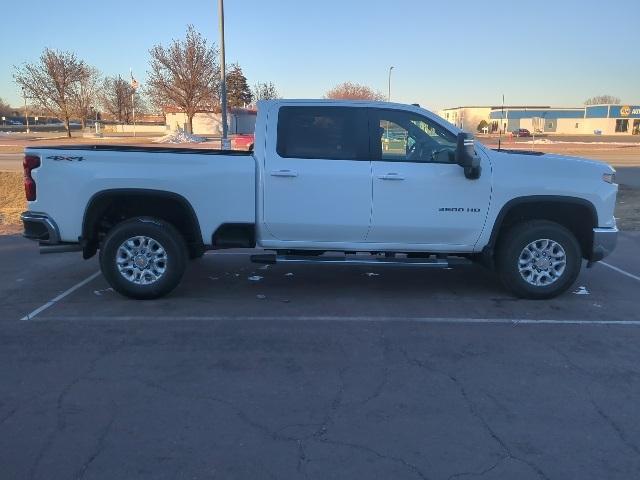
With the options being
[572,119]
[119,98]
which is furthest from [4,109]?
[572,119]

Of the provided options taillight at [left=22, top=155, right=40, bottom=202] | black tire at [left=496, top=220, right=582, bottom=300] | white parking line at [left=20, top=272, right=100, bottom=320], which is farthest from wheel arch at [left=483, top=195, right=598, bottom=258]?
taillight at [left=22, top=155, right=40, bottom=202]

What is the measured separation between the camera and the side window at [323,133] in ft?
20.3

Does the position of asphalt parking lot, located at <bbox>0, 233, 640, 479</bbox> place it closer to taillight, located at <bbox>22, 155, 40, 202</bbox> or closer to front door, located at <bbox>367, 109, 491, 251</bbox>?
front door, located at <bbox>367, 109, 491, 251</bbox>

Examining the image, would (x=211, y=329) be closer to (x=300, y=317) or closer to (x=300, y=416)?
(x=300, y=317)

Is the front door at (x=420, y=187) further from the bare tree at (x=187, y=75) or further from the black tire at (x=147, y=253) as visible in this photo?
the bare tree at (x=187, y=75)

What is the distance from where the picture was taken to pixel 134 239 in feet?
20.2

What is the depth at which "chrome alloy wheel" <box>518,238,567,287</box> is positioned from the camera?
20.7 feet

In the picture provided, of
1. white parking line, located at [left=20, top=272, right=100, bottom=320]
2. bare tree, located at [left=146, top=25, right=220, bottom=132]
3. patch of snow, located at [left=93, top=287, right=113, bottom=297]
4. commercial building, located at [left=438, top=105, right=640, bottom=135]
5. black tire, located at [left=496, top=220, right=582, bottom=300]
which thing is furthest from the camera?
commercial building, located at [left=438, top=105, right=640, bottom=135]

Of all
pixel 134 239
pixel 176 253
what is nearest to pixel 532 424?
pixel 176 253

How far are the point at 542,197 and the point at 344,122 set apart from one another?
2.20m

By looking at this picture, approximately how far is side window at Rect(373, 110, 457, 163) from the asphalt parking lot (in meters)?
1.56

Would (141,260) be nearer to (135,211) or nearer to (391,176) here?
(135,211)

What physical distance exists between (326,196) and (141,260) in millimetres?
2052

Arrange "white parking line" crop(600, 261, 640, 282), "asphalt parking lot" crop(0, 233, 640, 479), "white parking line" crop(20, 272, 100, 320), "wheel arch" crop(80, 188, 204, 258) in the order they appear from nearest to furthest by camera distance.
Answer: "asphalt parking lot" crop(0, 233, 640, 479)
"white parking line" crop(20, 272, 100, 320)
"wheel arch" crop(80, 188, 204, 258)
"white parking line" crop(600, 261, 640, 282)
